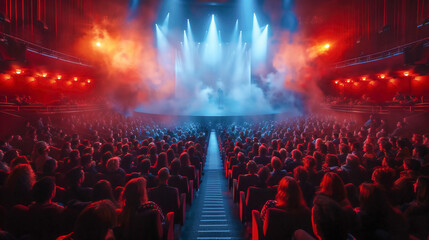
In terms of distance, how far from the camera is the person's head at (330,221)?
5.71ft

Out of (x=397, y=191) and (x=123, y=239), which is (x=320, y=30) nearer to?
(x=397, y=191)

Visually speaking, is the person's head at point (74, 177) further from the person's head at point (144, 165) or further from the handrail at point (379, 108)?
the handrail at point (379, 108)

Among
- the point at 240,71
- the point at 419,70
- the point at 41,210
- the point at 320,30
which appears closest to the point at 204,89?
the point at 240,71

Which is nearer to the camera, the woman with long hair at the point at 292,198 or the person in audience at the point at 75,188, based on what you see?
the woman with long hair at the point at 292,198

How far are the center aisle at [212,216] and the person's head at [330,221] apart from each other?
2.42 metres

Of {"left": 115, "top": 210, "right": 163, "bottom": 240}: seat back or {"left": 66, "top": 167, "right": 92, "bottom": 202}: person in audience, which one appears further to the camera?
{"left": 66, "top": 167, "right": 92, "bottom": 202}: person in audience

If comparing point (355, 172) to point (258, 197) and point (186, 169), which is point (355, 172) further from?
point (186, 169)

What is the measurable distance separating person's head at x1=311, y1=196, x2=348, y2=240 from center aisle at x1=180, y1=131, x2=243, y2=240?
7.96 ft

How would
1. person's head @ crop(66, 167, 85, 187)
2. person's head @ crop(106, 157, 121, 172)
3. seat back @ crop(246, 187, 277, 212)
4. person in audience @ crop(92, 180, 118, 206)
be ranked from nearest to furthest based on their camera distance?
person in audience @ crop(92, 180, 118, 206) < person's head @ crop(66, 167, 85, 187) < seat back @ crop(246, 187, 277, 212) < person's head @ crop(106, 157, 121, 172)

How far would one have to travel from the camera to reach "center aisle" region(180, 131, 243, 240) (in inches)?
159

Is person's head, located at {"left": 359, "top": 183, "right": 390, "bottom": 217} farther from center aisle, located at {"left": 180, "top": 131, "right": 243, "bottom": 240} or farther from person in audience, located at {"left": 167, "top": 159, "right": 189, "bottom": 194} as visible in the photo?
person in audience, located at {"left": 167, "top": 159, "right": 189, "bottom": 194}

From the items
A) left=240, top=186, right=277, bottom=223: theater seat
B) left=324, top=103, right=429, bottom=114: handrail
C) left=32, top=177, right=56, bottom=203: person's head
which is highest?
left=324, top=103, right=429, bottom=114: handrail

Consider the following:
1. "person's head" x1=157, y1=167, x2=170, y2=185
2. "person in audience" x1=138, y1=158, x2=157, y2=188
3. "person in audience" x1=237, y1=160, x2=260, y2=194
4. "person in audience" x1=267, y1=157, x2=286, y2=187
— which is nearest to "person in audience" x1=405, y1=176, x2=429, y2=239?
"person in audience" x1=267, y1=157, x2=286, y2=187

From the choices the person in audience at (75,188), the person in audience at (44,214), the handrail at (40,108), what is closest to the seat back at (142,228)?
the person in audience at (44,214)
